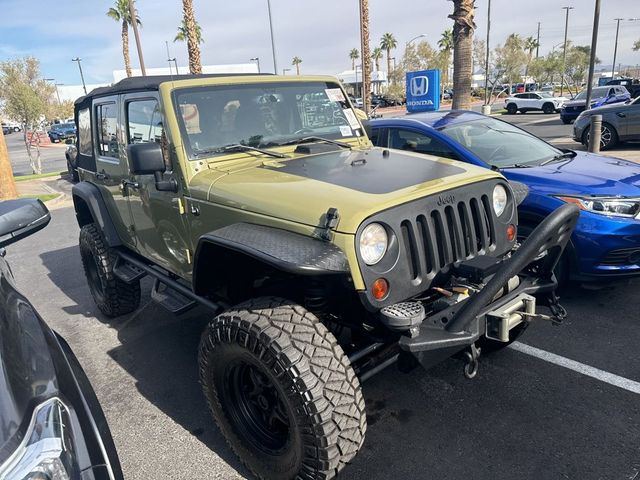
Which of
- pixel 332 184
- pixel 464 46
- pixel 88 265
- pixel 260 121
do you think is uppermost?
pixel 464 46

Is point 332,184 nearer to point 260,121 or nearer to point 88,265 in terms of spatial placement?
point 260,121

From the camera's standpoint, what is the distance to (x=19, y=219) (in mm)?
2141

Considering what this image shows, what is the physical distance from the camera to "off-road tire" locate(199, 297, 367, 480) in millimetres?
2186

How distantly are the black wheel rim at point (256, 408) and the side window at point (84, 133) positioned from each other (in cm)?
317

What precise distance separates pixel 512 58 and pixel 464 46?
38.8 metres

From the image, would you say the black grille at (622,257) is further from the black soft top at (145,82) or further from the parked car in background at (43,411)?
the parked car in background at (43,411)

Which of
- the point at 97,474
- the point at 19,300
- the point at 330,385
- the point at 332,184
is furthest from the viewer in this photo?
the point at 332,184

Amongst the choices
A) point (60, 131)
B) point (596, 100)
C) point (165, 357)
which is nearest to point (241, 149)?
point (165, 357)

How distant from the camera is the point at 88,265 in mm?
5086

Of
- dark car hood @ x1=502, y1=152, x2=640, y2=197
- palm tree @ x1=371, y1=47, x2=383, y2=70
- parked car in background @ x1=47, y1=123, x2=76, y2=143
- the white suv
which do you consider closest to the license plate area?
dark car hood @ x1=502, y1=152, x2=640, y2=197

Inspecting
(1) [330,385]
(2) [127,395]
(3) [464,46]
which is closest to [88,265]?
(2) [127,395]

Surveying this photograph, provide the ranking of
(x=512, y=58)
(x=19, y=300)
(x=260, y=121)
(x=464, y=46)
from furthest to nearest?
1. (x=512, y=58)
2. (x=464, y=46)
3. (x=260, y=121)
4. (x=19, y=300)

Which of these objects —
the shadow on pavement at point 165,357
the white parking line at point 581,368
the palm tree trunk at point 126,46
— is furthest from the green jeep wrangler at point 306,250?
the palm tree trunk at point 126,46

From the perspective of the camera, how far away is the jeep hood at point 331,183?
2.43m
